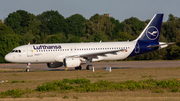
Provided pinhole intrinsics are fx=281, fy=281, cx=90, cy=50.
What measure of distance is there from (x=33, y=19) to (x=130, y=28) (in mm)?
47918

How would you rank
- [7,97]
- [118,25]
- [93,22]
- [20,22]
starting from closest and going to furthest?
[7,97], [93,22], [20,22], [118,25]

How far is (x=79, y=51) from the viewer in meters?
37.8

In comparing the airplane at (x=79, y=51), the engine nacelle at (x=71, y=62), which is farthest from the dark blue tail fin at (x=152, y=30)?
the engine nacelle at (x=71, y=62)

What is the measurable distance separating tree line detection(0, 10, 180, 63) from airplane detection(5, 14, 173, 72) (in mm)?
41930

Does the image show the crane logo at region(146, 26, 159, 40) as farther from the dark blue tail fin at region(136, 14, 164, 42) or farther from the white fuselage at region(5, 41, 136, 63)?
the white fuselage at region(5, 41, 136, 63)

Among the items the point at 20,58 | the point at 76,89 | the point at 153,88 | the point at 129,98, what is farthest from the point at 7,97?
the point at 20,58

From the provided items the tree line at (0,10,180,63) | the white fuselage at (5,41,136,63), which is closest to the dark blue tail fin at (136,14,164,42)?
the white fuselage at (5,41,136,63)

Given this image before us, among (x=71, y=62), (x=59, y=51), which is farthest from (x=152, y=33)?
(x=59, y=51)

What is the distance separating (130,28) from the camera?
137750mm

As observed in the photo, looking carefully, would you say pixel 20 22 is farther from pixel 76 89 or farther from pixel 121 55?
pixel 76 89

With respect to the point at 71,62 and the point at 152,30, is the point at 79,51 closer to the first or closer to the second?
the point at 71,62

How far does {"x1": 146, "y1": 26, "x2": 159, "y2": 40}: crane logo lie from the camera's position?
132 ft

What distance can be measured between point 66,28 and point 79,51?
10538cm

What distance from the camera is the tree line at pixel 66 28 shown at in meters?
92.9
